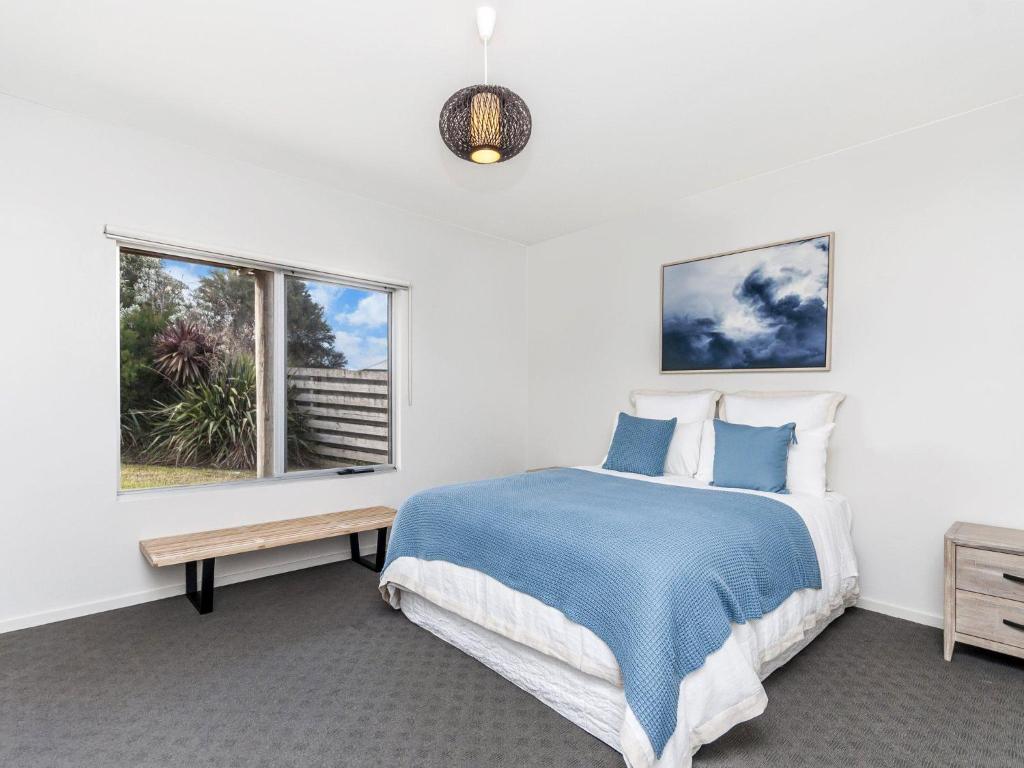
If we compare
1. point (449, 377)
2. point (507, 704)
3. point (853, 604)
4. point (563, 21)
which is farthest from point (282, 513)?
point (853, 604)

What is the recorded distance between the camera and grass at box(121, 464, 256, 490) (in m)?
3.06

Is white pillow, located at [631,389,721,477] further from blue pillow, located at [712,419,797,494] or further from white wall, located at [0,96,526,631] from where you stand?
white wall, located at [0,96,526,631]

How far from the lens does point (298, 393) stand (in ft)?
12.3

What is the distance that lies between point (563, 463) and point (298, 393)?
2233 mm

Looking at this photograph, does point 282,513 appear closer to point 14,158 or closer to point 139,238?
point 139,238

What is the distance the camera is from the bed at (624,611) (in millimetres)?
1688

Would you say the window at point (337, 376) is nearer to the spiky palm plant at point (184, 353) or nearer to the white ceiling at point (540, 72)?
the spiky palm plant at point (184, 353)

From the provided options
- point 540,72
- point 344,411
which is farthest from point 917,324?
point 344,411

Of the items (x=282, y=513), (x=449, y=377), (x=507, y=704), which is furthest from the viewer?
(x=449, y=377)

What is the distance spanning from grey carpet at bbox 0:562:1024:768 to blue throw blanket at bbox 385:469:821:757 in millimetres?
379

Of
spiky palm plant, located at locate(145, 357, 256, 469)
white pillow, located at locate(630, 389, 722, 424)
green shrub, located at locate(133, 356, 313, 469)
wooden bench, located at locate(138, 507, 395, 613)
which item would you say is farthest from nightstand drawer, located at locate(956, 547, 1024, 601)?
spiky palm plant, located at locate(145, 357, 256, 469)

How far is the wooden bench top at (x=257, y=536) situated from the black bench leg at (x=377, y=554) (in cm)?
13

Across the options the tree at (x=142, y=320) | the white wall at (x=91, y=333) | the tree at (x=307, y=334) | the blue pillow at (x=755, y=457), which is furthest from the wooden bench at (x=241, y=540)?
the blue pillow at (x=755, y=457)

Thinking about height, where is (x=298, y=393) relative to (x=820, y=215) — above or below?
below
